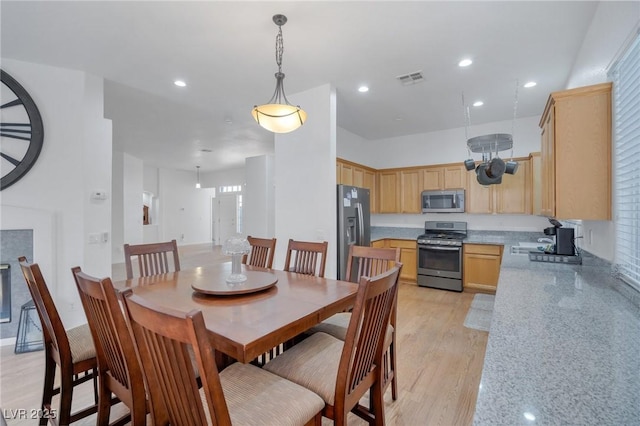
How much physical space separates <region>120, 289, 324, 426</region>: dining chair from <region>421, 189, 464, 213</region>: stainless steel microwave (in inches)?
174

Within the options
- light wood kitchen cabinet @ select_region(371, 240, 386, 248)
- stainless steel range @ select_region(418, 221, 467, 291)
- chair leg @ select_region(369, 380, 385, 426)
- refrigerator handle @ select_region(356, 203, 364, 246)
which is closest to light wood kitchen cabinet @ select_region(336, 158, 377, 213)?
refrigerator handle @ select_region(356, 203, 364, 246)

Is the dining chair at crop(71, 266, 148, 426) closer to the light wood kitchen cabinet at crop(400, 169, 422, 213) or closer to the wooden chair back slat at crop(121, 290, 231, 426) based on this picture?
the wooden chair back slat at crop(121, 290, 231, 426)

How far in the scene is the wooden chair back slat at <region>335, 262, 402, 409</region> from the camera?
1.16 meters

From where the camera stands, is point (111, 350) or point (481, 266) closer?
point (111, 350)

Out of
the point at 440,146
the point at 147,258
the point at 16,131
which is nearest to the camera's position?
the point at 147,258

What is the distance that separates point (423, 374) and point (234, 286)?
68.5 inches

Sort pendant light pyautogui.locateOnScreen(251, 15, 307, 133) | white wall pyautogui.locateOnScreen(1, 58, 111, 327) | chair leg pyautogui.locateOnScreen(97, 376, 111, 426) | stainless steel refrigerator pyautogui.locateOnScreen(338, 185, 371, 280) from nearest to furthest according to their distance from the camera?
chair leg pyautogui.locateOnScreen(97, 376, 111, 426) < pendant light pyautogui.locateOnScreen(251, 15, 307, 133) < white wall pyautogui.locateOnScreen(1, 58, 111, 327) < stainless steel refrigerator pyautogui.locateOnScreen(338, 185, 371, 280)

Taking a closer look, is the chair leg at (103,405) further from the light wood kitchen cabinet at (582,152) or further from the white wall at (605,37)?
the white wall at (605,37)

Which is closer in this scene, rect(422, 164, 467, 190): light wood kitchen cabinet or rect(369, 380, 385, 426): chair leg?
rect(369, 380, 385, 426): chair leg

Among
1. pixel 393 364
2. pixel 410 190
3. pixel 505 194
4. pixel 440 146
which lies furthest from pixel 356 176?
pixel 393 364

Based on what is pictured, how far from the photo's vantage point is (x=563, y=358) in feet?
2.98

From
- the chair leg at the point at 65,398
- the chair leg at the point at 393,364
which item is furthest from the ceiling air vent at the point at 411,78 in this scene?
the chair leg at the point at 65,398

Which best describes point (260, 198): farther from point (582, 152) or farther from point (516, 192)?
point (582, 152)

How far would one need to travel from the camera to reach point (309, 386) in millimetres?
1314
